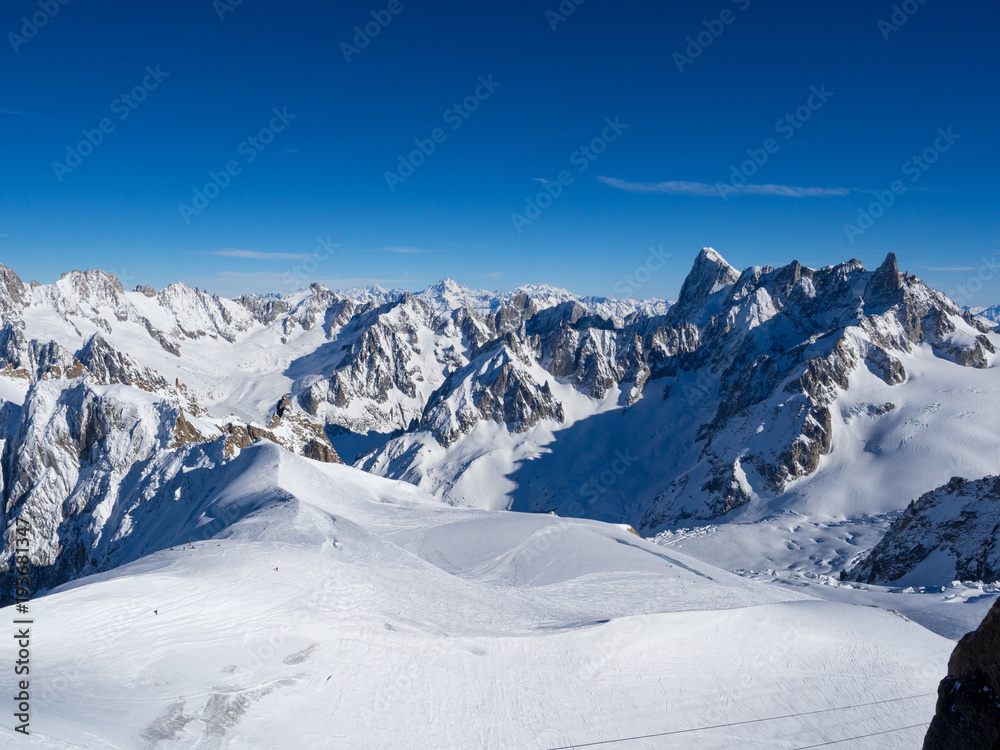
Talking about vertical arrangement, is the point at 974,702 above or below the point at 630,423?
below

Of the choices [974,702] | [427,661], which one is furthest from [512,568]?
[974,702]

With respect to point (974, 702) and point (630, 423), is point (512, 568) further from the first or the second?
point (630, 423)

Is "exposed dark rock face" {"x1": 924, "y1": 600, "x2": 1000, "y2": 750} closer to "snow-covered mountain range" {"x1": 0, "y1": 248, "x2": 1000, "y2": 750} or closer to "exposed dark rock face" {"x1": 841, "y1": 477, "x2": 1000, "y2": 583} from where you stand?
"snow-covered mountain range" {"x1": 0, "y1": 248, "x2": 1000, "y2": 750}

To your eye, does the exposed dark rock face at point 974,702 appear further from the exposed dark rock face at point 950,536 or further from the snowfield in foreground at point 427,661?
A: the exposed dark rock face at point 950,536

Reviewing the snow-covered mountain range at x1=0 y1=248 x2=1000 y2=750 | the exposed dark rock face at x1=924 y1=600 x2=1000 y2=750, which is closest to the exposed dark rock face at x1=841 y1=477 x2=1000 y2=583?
the snow-covered mountain range at x1=0 y1=248 x2=1000 y2=750

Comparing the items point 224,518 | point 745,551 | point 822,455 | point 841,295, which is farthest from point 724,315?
point 224,518

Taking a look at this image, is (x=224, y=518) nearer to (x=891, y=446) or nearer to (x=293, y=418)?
(x=293, y=418)
